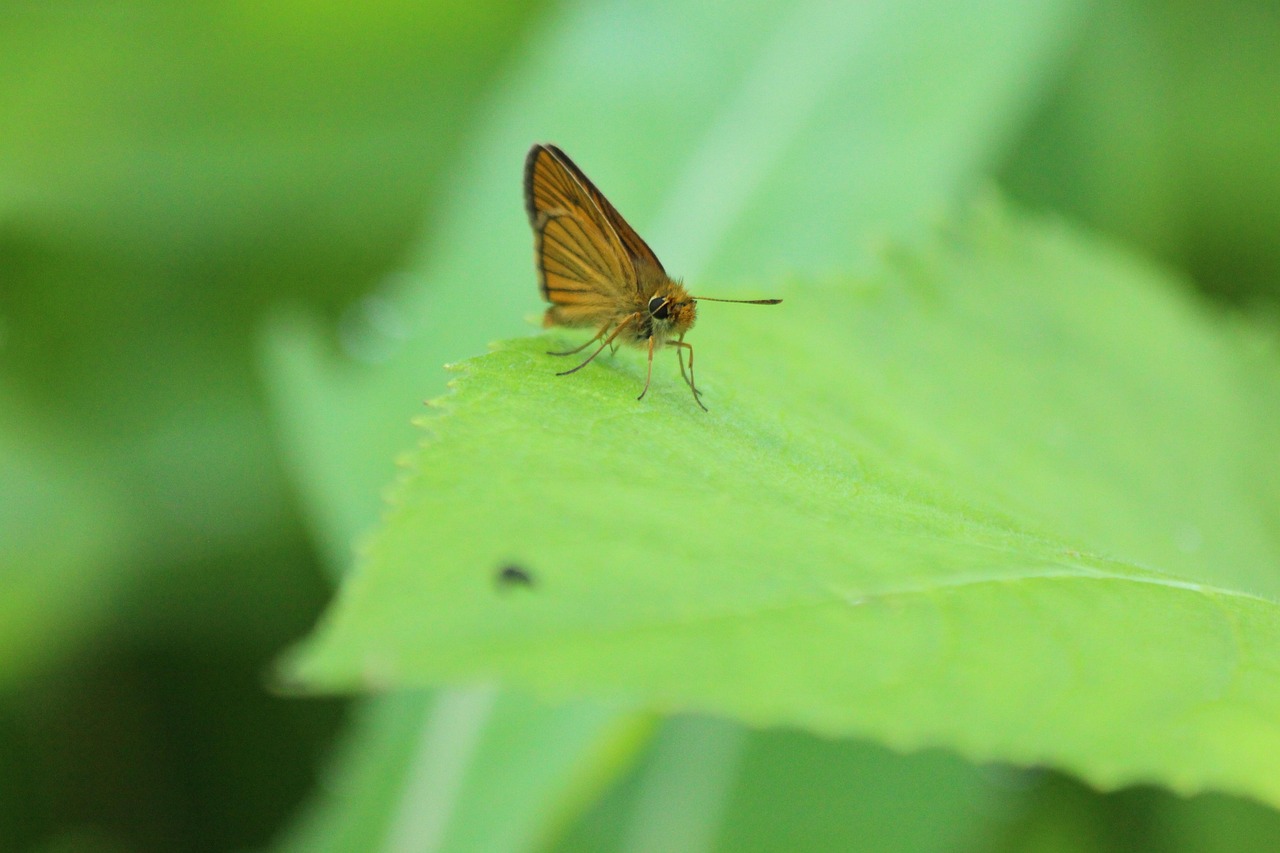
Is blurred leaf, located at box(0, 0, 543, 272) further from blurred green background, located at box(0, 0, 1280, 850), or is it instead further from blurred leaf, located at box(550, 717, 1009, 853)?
blurred leaf, located at box(550, 717, 1009, 853)

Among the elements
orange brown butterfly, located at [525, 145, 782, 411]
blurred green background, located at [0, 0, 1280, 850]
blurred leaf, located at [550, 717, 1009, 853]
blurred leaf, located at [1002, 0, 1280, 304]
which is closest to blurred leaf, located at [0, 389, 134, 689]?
blurred green background, located at [0, 0, 1280, 850]

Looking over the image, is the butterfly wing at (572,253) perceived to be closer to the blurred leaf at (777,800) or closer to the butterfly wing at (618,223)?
the butterfly wing at (618,223)

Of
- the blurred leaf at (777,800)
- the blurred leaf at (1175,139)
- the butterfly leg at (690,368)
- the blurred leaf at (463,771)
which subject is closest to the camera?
the butterfly leg at (690,368)

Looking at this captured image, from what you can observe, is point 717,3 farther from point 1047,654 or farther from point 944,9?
point 1047,654

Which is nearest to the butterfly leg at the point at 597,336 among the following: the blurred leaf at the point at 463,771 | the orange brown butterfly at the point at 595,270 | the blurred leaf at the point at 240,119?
the orange brown butterfly at the point at 595,270

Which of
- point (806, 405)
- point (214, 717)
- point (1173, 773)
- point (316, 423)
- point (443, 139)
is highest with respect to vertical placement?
point (1173, 773)

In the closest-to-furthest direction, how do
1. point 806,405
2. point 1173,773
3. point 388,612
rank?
point 388,612 < point 1173,773 < point 806,405

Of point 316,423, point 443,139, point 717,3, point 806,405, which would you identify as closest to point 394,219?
point 443,139
